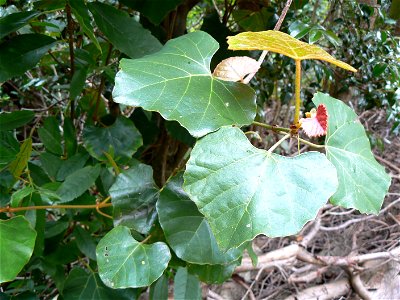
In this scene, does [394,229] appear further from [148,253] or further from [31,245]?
[31,245]

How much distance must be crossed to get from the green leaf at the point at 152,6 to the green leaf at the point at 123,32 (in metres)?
0.10

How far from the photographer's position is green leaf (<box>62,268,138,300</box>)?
817 mm

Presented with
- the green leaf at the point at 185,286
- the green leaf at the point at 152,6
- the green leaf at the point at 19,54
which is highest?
the green leaf at the point at 152,6

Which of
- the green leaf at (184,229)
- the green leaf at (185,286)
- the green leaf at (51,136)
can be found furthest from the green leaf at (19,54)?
the green leaf at (185,286)

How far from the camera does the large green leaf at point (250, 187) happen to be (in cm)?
42

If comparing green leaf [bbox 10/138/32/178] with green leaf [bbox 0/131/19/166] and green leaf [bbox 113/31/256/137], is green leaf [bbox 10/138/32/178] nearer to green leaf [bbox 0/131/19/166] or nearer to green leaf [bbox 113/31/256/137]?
green leaf [bbox 0/131/19/166]

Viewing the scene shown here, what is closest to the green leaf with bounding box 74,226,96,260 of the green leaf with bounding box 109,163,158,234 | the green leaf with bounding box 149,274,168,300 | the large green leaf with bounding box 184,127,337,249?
the green leaf with bounding box 149,274,168,300

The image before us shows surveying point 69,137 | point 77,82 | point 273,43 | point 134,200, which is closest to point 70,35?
point 77,82

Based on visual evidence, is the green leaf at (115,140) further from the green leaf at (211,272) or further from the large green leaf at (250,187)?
the large green leaf at (250,187)

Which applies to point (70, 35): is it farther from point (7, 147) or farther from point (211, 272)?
point (211, 272)

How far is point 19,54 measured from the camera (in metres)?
0.78

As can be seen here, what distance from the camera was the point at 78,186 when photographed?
773mm

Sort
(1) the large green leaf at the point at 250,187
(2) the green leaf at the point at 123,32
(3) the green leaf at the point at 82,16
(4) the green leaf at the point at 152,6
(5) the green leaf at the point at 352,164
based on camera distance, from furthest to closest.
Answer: (4) the green leaf at the point at 152,6
(2) the green leaf at the point at 123,32
(3) the green leaf at the point at 82,16
(5) the green leaf at the point at 352,164
(1) the large green leaf at the point at 250,187

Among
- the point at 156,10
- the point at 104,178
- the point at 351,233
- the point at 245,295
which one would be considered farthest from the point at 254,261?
the point at 351,233
